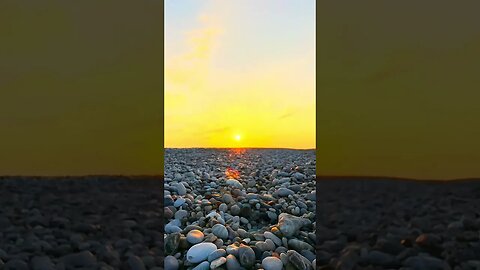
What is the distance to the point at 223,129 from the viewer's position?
85.5 inches

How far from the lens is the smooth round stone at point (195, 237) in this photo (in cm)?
151

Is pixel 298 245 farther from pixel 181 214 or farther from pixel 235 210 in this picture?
pixel 181 214

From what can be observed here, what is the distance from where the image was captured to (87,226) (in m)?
1.50

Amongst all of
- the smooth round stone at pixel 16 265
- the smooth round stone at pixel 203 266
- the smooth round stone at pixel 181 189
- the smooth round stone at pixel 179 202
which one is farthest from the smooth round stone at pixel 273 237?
the smooth round stone at pixel 16 265

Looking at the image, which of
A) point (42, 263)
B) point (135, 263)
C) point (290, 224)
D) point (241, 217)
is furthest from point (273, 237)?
point (42, 263)

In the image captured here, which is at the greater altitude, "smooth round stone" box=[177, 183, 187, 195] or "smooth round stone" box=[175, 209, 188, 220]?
"smooth round stone" box=[177, 183, 187, 195]

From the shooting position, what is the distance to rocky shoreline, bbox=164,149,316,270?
1.39 metres

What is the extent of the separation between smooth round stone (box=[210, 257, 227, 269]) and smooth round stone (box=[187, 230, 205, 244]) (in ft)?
0.56

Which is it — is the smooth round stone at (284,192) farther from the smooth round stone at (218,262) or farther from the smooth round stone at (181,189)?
the smooth round stone at (218,262)

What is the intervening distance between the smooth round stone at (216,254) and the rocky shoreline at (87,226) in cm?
17

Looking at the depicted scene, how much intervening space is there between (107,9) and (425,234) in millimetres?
1390

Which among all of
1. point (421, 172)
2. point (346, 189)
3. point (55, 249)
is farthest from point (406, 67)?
point (55, 249)

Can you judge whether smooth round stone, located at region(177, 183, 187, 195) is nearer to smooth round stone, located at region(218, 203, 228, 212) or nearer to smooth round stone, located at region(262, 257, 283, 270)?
smooth round stone, located at region(218, 203, 228, 212)

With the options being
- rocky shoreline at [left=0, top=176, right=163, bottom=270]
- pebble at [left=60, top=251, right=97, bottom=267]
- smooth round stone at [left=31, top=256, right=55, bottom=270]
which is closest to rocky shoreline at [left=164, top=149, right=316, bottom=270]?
rocky shoreline at [left=0, top=176, right=163, bottom=270]
